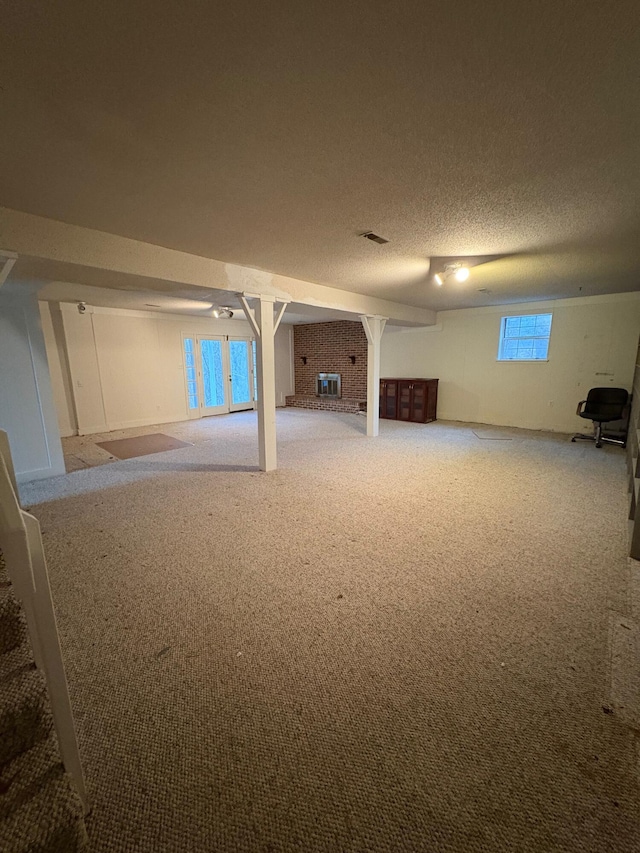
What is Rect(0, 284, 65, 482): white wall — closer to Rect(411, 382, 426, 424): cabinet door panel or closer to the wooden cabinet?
the wooden cabinet

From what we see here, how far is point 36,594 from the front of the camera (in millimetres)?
861

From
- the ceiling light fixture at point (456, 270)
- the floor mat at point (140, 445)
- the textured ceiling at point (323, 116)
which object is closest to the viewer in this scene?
the textured ceiling at point (323, 116)

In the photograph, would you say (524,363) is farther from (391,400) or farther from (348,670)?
(348,670)

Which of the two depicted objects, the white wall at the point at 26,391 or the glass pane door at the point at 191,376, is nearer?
the white wall at the point at 26,391

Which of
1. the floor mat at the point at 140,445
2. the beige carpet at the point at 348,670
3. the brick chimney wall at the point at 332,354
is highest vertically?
the brick chimney wall at the point at 332,354

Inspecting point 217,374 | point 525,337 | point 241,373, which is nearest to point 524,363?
point 525,337

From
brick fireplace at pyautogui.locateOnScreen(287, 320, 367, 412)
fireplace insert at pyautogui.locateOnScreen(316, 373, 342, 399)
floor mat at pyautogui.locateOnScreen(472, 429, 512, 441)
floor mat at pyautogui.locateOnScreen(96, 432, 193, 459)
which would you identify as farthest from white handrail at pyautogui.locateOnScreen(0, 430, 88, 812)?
fireplace insert at pyautogui.locateOnScreen(316, 373, 342, 399)

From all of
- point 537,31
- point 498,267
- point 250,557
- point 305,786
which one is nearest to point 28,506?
point 250,557

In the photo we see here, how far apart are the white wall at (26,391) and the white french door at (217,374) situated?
378 cm

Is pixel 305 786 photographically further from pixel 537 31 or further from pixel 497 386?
pixel 497 386

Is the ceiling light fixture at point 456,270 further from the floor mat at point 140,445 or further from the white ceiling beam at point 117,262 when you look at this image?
the floor mat at point 140,445

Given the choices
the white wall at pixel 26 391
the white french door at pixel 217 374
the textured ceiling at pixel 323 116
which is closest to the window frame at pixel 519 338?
the textured ceiling at pixel 323 116

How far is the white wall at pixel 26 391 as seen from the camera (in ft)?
12.3

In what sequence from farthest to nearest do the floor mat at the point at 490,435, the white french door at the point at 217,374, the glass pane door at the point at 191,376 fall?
the white french door at the point at 217,374
the glass pane door at the point at 191,376
the floor mat at the point at 490,435
